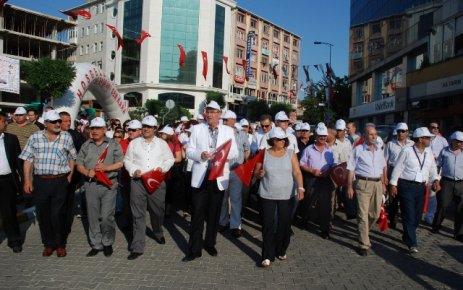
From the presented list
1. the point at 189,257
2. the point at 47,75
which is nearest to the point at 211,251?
the point at 189,257

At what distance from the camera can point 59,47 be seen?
64.6 meters

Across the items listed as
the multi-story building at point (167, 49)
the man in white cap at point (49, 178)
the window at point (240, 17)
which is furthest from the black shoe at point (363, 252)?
the window at point (240, 17)

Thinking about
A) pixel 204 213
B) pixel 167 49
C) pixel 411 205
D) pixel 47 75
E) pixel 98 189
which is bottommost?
pixel 204 213

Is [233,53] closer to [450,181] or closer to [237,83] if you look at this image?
[237,83]

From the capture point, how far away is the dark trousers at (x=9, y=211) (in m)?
6.13

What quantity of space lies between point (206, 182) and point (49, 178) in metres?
2.15

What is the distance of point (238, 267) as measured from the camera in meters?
5.57

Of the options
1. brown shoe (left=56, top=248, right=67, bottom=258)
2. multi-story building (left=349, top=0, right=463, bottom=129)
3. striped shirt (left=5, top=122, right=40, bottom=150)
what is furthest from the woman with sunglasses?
multi-story building (left=349, top=0, right=463, bottom=129)

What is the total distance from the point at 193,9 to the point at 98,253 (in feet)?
223

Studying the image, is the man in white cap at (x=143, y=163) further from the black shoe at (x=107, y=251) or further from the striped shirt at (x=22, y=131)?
the striped shirt at (x=22, y=131)

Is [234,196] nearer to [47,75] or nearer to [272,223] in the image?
[272,223]

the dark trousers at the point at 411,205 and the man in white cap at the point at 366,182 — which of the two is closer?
the man in white cap at the point at 366,182

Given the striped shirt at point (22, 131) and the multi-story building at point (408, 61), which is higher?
the multi-story building at point (408, 61)

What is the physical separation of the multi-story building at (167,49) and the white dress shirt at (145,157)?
63.4 meters
